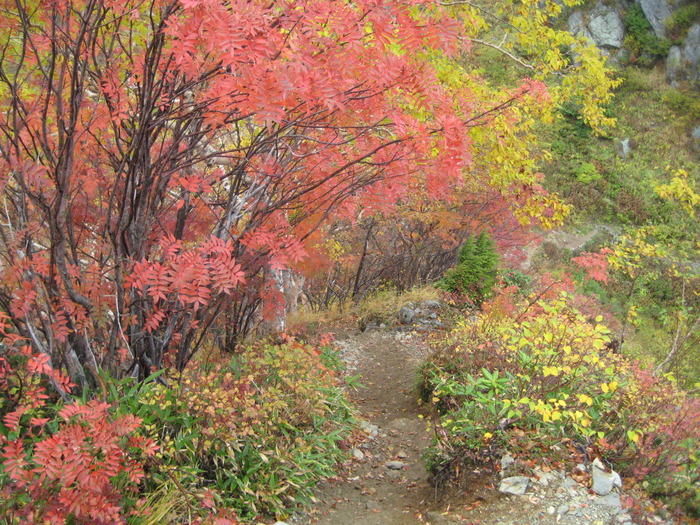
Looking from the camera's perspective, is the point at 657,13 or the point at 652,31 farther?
the point at 652,31

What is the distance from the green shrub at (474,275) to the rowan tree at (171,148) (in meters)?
5.06

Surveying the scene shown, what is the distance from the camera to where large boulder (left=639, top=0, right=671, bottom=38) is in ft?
76.6

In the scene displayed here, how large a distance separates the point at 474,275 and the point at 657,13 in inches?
835

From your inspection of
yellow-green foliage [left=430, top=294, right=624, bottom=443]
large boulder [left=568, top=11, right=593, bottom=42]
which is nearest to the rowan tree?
yellow-green foliage [left=430, top=294, right=624, bottom=443]

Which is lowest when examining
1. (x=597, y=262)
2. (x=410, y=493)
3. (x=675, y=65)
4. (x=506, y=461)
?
(x=410, y=493)

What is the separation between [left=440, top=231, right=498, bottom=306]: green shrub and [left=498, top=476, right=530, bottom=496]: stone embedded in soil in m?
5.61

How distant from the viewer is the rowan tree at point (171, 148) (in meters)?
2.83

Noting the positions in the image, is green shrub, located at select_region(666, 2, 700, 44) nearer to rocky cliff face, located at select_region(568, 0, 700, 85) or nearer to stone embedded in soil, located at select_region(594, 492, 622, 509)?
rocky cliff face, located at select_region(568, 0, 700, 85)

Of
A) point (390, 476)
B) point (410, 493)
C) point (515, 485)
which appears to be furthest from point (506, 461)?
point (390, 476)

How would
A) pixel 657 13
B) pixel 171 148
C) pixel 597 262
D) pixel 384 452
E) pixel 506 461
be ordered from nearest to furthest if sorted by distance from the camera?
pixel 171 148
pixel 506 461
pixel 384 452
pixel 597 262
pixel 657 13

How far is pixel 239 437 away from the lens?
3963 mm

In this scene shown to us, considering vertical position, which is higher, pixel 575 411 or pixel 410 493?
pixel 575 411

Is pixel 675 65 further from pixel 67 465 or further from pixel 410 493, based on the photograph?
pixel 67 465

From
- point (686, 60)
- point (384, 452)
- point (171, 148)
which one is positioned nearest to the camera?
point (171, 148)
